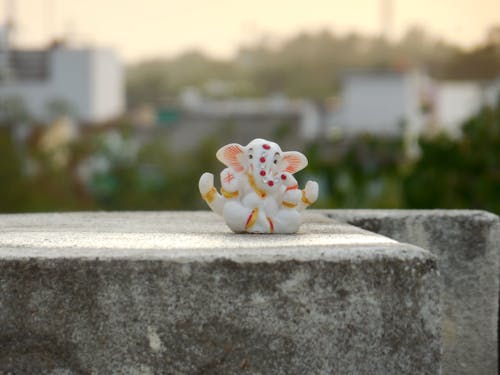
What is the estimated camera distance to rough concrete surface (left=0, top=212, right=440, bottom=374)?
3355mm

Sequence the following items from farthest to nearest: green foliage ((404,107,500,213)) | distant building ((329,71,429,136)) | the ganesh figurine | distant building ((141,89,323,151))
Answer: distant building ((329,71,429,136))
distant building ((141,89,323,151))
green foliage ((404,107,500,213))
the ganesh figurine

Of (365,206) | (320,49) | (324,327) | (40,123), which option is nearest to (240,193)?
(324,327)

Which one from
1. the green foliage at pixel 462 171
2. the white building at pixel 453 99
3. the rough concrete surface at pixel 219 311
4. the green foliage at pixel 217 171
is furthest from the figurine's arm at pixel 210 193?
the white building at pixel 453 99

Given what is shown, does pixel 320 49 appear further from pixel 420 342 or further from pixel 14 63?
pixel 420 342

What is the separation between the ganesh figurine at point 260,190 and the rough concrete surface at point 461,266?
0.88 meters

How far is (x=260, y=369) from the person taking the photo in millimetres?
3400

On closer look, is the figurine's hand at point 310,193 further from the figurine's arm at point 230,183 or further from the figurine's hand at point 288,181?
the figurine's arm at point 230,183

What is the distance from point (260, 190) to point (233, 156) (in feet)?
0.61

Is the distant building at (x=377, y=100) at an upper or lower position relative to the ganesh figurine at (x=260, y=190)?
lower

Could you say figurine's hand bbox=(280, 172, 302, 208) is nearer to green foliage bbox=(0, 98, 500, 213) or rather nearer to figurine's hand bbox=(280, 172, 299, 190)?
figurine's hand bbox=(280, 172, 299, 190)

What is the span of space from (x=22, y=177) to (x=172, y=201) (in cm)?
345

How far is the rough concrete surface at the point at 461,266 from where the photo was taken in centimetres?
495

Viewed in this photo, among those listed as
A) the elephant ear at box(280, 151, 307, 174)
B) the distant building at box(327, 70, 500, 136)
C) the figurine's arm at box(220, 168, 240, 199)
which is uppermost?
the elephant ear at box(280, 151, 307, 174)

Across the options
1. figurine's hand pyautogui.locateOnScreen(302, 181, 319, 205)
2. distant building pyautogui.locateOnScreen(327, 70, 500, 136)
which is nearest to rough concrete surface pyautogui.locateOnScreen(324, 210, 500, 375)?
figurine's hand pyautogui.locateOnScreen(302, 181, 319, 205)
